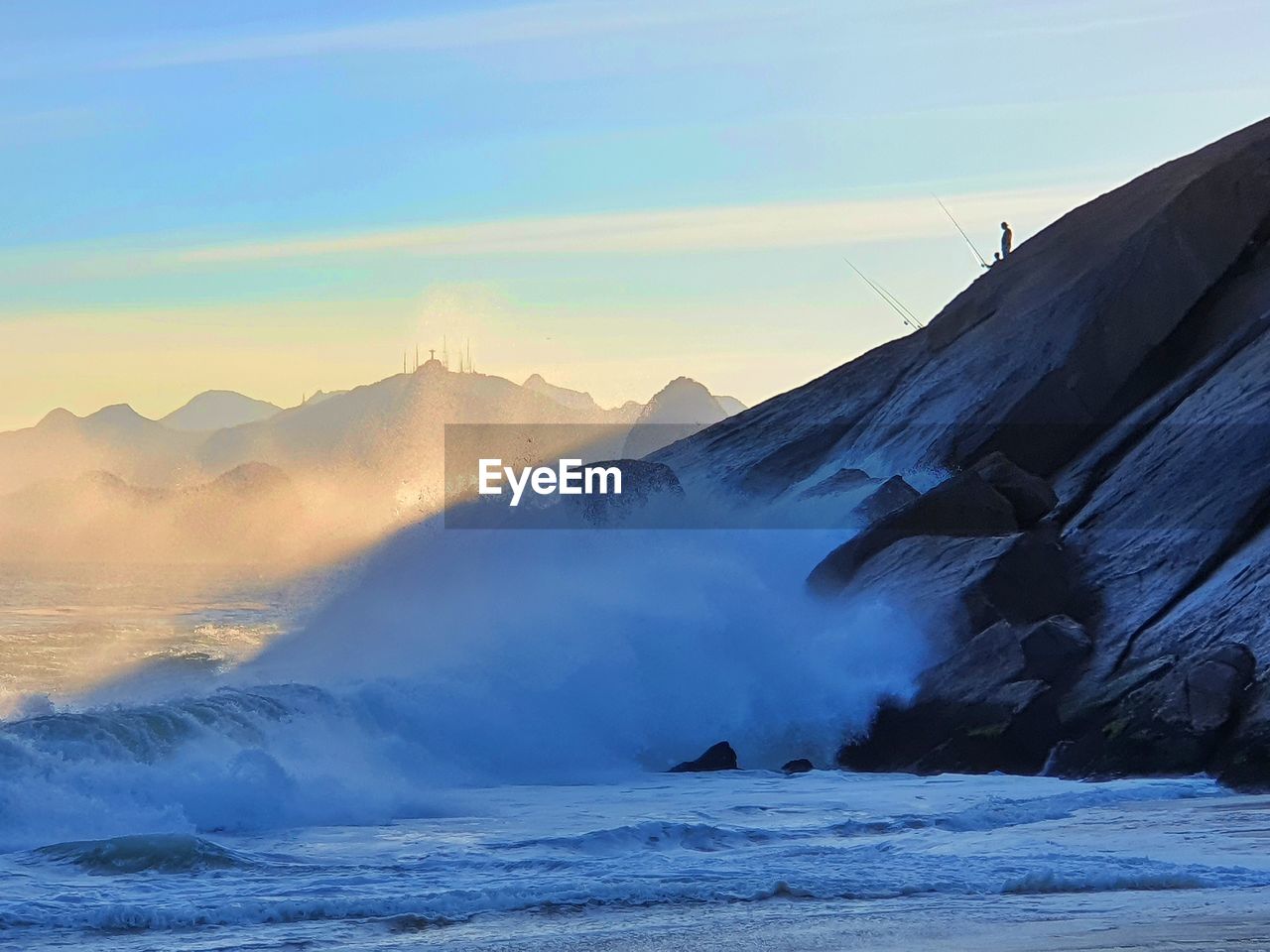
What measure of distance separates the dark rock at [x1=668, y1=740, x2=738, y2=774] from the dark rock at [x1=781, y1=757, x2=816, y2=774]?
24.2 inches

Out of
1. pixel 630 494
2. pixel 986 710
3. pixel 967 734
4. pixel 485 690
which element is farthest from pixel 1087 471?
pixel 485 690

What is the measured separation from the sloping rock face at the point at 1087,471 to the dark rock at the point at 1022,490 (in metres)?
0.03

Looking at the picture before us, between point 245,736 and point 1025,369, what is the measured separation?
1419cm

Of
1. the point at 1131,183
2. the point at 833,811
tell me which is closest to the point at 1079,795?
the point at 833,811

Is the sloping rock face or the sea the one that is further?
the sloping rock face

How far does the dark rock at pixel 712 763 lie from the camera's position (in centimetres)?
2114

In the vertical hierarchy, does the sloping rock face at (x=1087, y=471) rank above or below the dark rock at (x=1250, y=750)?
above

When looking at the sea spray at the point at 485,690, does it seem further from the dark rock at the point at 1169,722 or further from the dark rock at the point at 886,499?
the dark rock at the point at 1169,722

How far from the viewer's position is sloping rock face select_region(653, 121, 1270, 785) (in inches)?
779

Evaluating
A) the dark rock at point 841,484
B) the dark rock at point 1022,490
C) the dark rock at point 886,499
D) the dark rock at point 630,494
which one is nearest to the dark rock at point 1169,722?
the dark rock at point 1022,490

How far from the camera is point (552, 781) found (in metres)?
20.3

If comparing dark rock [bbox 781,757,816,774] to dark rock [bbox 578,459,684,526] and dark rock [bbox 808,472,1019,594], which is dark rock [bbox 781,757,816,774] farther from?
dark rock [bbox 578,459,684,526]

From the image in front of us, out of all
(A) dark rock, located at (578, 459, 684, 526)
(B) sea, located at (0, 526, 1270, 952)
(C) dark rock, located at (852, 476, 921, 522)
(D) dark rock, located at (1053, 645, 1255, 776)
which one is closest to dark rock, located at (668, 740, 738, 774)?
(B) sea, located at (0, 526, 1270, 952)

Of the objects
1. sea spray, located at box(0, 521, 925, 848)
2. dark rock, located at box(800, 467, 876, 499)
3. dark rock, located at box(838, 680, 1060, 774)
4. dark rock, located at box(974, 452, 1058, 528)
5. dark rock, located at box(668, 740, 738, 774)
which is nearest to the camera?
sea spray, located at box(0, 521, 925, 848)
